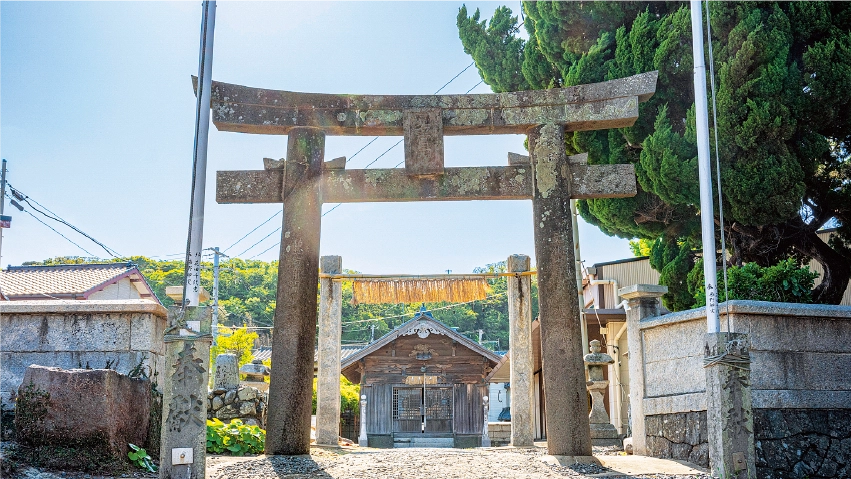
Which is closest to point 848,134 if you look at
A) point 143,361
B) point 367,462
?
point 367,462

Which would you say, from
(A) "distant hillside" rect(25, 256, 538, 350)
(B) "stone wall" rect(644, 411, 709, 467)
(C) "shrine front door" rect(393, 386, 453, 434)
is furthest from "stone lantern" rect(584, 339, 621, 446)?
(A) "distant hillside" rect(25, 256, 538, 350)

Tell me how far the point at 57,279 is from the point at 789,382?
26.9 metres

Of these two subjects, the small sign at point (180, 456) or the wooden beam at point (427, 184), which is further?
the wooden beam at point (427, 184)

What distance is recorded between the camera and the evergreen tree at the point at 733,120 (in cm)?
1170

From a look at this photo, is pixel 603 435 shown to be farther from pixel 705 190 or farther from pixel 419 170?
pixel 419 170

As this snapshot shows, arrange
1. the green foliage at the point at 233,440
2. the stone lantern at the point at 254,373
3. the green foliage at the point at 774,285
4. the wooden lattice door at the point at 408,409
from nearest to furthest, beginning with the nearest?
1. the green foliage at the point at 774,285
2. the green foliage at the point at 233,440
3. the stone lantern at the point at 254,373
4. the wooden lattice door at the point at 408,409

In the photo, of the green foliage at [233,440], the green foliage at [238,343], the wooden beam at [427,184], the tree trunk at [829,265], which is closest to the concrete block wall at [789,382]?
the wooden beam at [427,184]

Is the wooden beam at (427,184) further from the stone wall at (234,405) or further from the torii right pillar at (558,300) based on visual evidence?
the stone wall at (234,405)

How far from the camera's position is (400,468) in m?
8.02

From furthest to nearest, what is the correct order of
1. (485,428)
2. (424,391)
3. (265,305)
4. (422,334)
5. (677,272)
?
(265,305)
(424,391)
(485,428)
(422,334)
(677,272)

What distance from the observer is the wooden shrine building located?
83.3 feet

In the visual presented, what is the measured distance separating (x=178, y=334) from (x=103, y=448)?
1.57 metres

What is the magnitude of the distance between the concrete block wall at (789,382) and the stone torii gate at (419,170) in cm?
174

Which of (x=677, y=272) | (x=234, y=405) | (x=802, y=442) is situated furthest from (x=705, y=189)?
(x=234, y=405)
